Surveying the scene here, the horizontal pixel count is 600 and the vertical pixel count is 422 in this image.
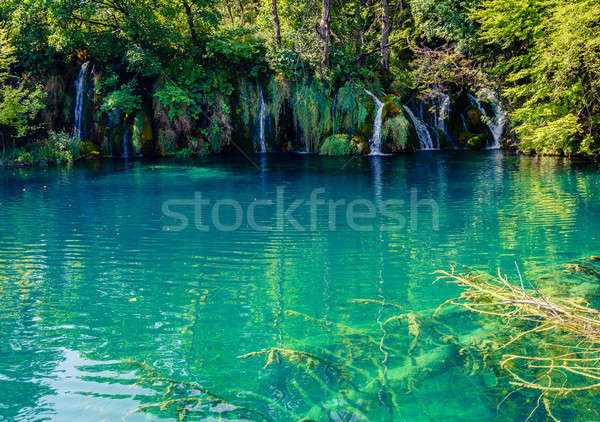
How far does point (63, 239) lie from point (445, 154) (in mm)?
18152

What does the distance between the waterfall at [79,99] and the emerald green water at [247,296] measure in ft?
40.7

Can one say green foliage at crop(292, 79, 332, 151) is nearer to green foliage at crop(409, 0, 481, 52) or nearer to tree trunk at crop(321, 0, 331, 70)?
tree trunk at crop(321, 0, 331, 70)

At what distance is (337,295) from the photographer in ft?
18.5

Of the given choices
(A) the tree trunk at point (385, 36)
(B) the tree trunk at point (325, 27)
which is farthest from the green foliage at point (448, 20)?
(B) the tree trunk at point (325, 27)

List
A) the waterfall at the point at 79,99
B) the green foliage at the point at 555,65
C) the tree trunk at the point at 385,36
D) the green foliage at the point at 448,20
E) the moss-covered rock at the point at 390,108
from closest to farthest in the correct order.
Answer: the green foliage at the point at 555,65
the moss-covered rock at the point at 390,108
the waterfall at the point at 79,99
the green foliage at the point at 448,20
the tree trunk at the point at 385,36

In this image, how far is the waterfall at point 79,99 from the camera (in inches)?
944

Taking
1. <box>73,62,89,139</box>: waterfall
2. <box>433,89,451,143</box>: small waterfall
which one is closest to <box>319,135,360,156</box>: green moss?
<box>433,89,451,143</box>: small waterfall

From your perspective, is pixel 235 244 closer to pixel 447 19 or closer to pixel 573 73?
pixel 573 73

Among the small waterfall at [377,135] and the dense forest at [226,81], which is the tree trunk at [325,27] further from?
the small waterfall at [377,135]

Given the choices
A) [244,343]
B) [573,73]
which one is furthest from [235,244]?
[573,73]

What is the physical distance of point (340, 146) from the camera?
23.2m

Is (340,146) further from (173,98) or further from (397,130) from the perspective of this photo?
(173,98)

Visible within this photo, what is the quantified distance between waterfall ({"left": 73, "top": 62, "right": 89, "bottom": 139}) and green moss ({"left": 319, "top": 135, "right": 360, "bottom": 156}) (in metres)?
12.1

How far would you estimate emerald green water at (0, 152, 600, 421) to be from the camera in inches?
143
